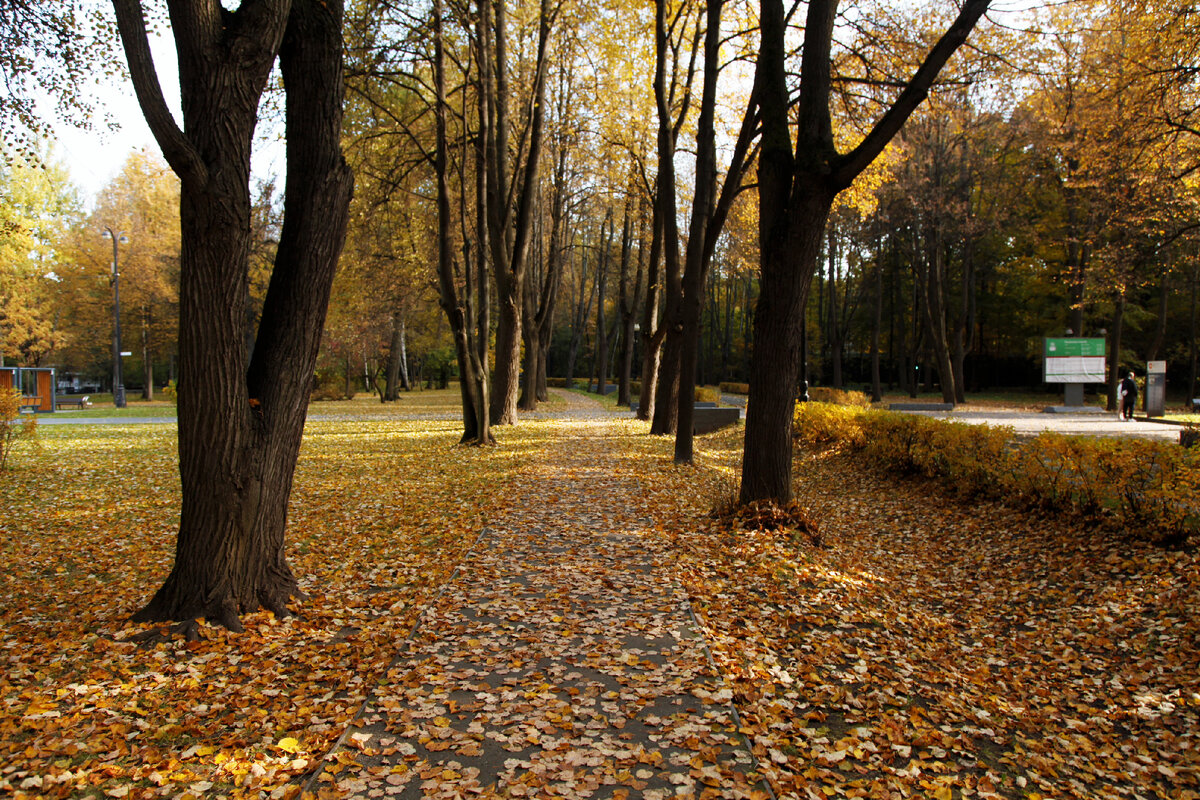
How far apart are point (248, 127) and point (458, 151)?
50.7 feet

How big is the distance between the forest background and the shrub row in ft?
13.1

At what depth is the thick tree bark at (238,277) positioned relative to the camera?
14.2ft

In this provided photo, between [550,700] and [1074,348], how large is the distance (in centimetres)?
2740

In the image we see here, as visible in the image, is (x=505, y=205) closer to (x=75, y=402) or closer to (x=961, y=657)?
(x=961, y=657)

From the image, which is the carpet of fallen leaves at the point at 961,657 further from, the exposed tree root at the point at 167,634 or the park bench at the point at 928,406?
the park bench at the point at 928,406

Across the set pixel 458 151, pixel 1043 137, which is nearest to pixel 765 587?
pixel 458 151

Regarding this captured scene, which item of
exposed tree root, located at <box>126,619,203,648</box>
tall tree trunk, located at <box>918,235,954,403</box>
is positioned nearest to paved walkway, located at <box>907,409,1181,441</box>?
tall tree trunk, located at <box>918,235,954,403</box>

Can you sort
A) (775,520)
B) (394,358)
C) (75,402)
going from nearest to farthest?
(775,520) < (75,402) < (394,358)

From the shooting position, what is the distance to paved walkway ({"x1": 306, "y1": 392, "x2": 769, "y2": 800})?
3.01m

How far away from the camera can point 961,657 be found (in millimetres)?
4766

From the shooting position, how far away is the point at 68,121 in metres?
7.86

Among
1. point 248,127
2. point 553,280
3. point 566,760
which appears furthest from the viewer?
point 553,280

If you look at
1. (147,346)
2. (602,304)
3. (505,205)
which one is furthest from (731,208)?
(147,346)

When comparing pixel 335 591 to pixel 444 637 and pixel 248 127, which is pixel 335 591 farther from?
pixel 248 127
